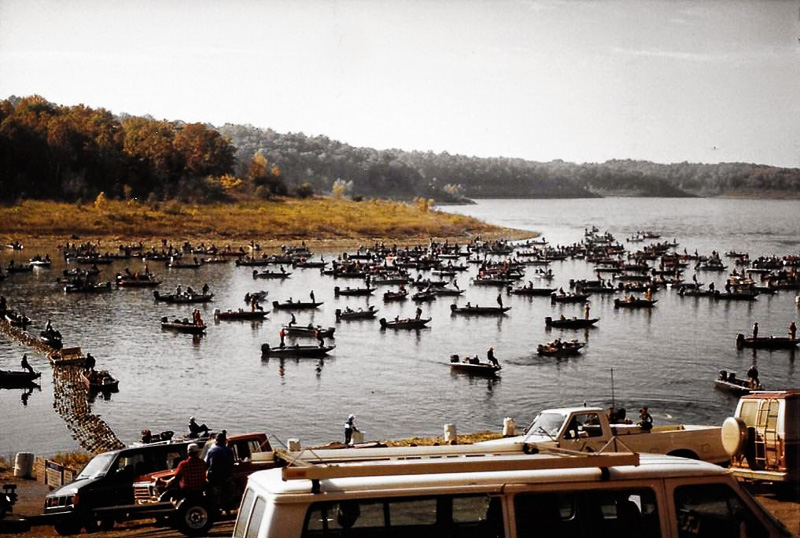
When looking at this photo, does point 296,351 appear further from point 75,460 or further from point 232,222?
point 232,222

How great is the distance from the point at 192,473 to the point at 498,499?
8.08 meters

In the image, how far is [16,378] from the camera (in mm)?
47469

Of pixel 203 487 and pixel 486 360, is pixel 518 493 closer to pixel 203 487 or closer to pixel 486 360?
pixel 203 487

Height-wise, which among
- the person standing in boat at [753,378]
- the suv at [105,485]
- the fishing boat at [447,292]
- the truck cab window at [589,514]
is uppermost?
the truck cab window at [589,514]

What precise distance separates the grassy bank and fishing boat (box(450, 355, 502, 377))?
79.4m

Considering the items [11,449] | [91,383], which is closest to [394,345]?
[91,383]

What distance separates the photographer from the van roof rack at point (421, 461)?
702 cm

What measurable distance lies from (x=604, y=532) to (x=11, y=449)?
3177cm

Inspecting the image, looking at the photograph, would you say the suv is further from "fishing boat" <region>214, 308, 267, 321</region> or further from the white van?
"fishing boat" <region>214, 308, 267, 321</region>

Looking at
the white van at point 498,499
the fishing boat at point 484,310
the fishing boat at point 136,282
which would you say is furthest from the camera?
the fishing boat at point 136,282

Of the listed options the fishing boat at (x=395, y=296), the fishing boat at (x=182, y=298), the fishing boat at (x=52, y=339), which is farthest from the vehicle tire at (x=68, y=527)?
the fishing boat at (x=395, y=296)

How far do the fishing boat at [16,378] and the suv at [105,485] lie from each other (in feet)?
105

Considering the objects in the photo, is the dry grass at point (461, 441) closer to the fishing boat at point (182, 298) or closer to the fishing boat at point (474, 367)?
the fishing boat at point (474, 367)

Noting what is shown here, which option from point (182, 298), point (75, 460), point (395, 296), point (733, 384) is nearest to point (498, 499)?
point (75, 460)
